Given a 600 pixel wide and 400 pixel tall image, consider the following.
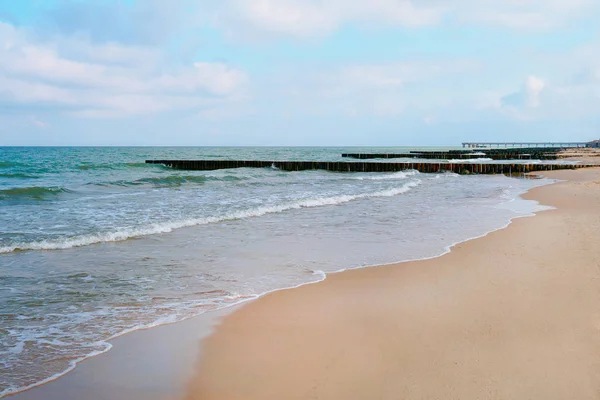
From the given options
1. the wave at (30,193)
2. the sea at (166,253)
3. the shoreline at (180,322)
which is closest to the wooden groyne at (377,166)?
the sea at (166,253)

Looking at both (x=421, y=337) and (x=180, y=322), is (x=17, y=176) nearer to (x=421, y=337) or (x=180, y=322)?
(x=180, y=322)

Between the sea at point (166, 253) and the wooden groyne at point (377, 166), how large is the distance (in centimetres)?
2037

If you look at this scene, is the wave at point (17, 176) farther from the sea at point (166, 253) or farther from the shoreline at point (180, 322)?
the shoreline at point (180, 322)

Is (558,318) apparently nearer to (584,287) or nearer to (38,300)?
(584,287)

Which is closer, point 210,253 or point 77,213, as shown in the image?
point 210,253

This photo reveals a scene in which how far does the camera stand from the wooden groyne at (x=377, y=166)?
35219 mm

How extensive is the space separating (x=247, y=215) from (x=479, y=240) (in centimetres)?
604

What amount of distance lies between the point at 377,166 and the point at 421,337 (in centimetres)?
3662

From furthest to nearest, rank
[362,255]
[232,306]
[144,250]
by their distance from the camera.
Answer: [144,250], [362,255], [232,306]

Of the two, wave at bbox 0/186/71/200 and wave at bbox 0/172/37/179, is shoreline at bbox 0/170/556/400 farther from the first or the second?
wave at bbox 0/172/37/179

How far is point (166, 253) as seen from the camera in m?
8.33

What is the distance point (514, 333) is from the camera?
4.32m

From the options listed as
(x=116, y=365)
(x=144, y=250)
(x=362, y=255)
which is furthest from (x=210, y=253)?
(x=116, y=365)

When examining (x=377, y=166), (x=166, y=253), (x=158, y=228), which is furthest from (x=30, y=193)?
(x=377, y=166)
